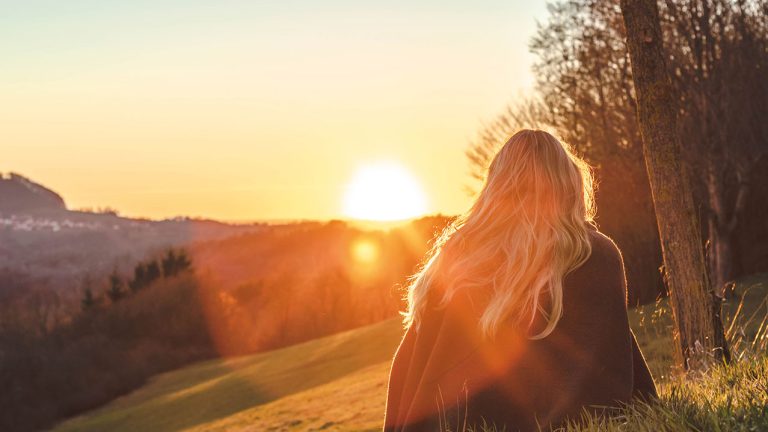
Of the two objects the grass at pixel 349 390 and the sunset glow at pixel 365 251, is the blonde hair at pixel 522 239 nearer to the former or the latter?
the grass at pixel 349 390

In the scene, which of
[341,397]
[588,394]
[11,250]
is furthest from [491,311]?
[11,250]

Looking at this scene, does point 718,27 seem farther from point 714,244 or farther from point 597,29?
point 714,244

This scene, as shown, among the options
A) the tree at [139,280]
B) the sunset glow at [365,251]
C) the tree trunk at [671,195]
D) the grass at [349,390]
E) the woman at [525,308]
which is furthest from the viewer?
the tree at [139,280]

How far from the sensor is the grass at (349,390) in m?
3.76

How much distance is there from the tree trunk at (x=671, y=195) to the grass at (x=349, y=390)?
1.21 feet

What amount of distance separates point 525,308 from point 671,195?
Answer: 4413 mm

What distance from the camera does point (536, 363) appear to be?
394 cm

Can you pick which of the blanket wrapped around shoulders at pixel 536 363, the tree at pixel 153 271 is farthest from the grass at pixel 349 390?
the tree at pixel 153 271

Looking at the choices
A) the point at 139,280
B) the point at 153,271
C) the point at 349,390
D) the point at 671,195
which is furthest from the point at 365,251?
the point at 671,195

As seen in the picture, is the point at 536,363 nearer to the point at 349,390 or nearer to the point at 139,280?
the point at 349,390

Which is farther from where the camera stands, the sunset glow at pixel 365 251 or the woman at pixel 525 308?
the sunset glow at pixel 365 251

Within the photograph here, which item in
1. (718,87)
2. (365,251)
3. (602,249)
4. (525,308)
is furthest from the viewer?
(365,251)

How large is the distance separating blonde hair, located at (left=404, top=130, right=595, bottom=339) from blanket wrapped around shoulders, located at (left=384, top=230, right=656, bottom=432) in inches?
3.7

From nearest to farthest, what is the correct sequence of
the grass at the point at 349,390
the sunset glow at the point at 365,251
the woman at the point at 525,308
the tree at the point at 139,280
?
the grass at the point at 349,390
the woman at the point at 525,308
the sunset glow at the point at 365,251
the tree at the point at 139,280
